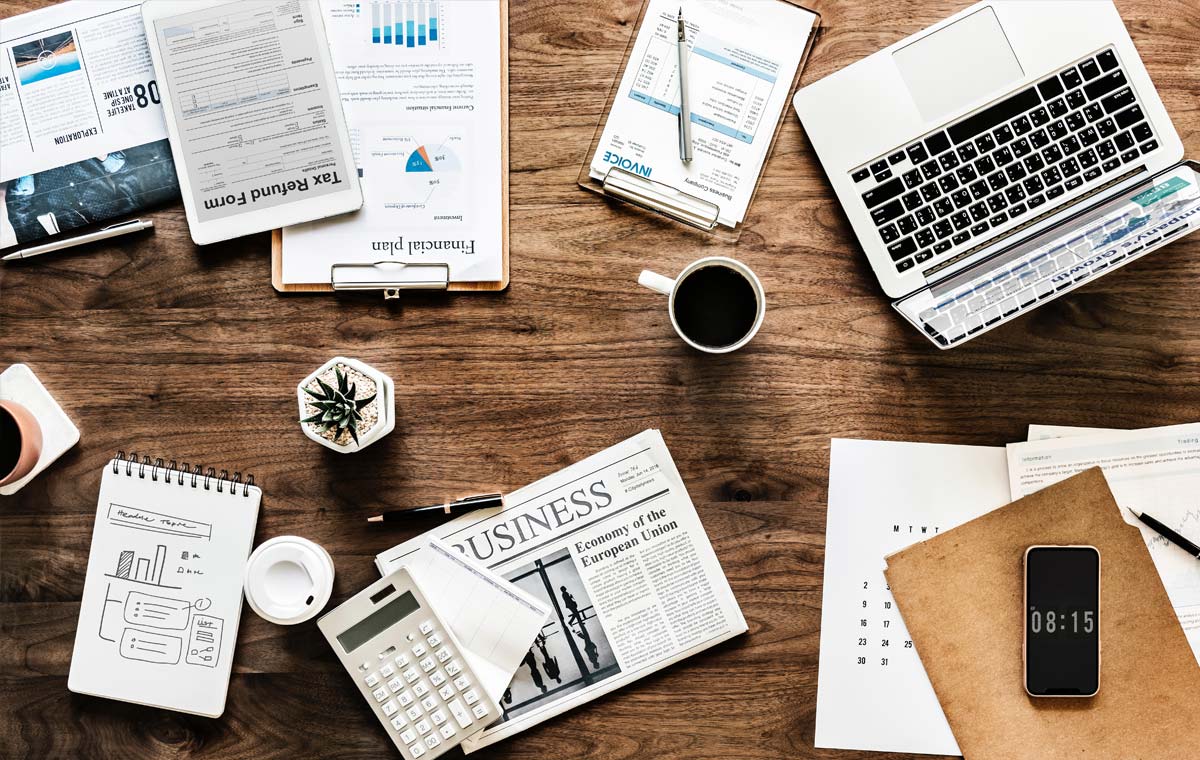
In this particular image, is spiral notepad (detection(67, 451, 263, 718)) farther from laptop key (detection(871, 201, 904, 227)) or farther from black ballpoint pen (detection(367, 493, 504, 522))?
laptop key (detection(871, 201, 904, 227))

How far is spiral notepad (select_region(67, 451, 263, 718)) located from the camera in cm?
A: 100

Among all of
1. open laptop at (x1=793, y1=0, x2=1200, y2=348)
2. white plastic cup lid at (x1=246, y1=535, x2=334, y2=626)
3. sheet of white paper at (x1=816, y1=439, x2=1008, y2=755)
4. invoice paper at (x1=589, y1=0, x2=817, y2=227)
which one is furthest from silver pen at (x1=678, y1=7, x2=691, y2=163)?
white plastic cup lid at (x1=246, y1=535, x2=334, y2=626)

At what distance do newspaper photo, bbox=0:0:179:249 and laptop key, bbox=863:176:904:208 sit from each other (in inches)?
30.7

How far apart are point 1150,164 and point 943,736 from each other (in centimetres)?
66

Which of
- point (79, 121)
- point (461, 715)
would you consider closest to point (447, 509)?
point (461, 715)

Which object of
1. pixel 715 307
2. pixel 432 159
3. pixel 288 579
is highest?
pixel 432 159

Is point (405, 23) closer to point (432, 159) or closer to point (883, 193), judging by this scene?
point (432, 159)

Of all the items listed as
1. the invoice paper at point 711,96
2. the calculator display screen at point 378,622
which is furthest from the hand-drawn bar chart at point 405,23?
the calculator display screen at point 378,622

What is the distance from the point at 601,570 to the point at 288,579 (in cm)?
35

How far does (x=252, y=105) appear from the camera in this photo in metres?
1.00

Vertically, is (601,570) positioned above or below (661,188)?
Result: below

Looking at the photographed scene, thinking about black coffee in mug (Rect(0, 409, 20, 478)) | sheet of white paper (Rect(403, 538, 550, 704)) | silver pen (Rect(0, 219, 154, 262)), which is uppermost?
silver pen (Rect(0, 219, 154, 262))

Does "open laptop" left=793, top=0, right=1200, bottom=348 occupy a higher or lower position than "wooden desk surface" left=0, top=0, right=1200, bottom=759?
higher

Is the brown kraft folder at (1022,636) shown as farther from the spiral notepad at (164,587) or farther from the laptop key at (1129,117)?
the spiral notepad at (164,587)
